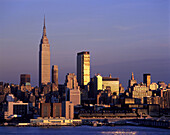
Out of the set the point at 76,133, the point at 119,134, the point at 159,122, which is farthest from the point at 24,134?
the point at 159,122

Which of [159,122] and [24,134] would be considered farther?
[159,122]

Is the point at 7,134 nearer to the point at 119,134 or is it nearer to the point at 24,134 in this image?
the point at 24,134

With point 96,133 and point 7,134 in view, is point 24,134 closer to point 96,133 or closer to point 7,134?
point 7,134

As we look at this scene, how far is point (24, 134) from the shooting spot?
493ft

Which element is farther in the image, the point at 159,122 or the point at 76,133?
the point at 159,122

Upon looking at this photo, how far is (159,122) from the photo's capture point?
646 ft

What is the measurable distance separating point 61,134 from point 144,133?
22.5 metres

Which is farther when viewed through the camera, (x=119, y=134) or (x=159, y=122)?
(x=159, y=122)

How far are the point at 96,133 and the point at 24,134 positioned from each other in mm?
19344

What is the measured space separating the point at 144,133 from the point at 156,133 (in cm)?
320

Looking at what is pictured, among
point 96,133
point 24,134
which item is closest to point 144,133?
point 96,133

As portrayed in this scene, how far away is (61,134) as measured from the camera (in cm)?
15050

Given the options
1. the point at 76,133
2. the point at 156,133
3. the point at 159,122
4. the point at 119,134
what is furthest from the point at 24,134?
the point at 159,122

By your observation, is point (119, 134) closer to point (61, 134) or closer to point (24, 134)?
point (61, 134)
